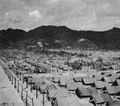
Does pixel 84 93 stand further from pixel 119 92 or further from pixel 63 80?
pixel 63 80

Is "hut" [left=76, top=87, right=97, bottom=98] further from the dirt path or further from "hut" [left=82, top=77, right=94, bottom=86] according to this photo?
the dirt path

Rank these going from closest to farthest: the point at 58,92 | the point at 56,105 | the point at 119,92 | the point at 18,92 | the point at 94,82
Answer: the point at 56,105 → the point at 58,92 → the point at 119,92 → the point at 18,92 → the point at 94,82

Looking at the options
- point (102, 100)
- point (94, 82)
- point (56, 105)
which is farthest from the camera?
point (94, 82)

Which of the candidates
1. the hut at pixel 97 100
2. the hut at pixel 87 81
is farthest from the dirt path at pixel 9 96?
the hut at pixel 87 81

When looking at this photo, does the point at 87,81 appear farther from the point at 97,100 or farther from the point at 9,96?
the point at 9,96

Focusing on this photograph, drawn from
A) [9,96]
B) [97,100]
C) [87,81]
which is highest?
[87,81]

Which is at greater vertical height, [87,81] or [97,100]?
[87,81]

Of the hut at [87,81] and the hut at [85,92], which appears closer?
the hut at [85,92]

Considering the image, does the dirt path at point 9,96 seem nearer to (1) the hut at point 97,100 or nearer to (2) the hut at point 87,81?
(1) the hut at point 97,100

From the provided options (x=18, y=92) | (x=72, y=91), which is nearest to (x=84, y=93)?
(x=72, y=91)

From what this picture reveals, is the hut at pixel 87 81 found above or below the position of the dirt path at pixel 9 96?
above

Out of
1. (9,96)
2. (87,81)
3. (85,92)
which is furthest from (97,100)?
(9,96)
